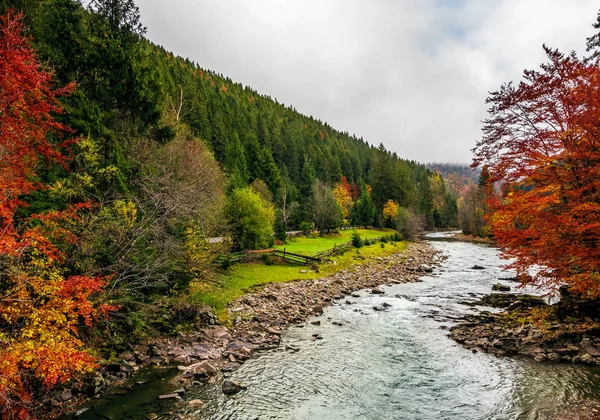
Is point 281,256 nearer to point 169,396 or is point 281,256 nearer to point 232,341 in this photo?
point 232,341

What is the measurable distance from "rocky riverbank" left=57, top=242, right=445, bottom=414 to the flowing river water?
716 mm

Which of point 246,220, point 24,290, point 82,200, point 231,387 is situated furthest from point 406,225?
A: point 24,290

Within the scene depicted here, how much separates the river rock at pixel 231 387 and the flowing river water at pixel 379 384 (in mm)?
212

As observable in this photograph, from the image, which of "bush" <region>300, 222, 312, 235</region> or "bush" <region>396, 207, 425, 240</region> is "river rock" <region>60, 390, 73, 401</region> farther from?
"bush" <region>396, 207, 425, 240</region>

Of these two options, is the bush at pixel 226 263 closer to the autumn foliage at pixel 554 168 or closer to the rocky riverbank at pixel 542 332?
the rocky riverbank at pixel 542 332

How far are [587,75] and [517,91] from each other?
2140 mm

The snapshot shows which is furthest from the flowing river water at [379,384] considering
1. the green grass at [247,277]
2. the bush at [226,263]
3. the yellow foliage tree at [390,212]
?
the yellow foliage tree at [390,212]

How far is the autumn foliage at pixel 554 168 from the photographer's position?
11.6 meters

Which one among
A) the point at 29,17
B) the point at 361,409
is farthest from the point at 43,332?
the point at 29,17

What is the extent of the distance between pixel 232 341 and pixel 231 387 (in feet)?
14.7

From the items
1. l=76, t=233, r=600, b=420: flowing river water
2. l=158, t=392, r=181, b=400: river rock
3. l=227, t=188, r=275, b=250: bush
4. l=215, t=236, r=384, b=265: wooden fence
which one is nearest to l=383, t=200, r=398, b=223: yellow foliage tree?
l=215, t=236, r=384, b=265: wooden fence

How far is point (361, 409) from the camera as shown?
34.1 ft

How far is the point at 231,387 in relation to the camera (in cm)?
1140

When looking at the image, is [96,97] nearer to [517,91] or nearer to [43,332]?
[43,332]
